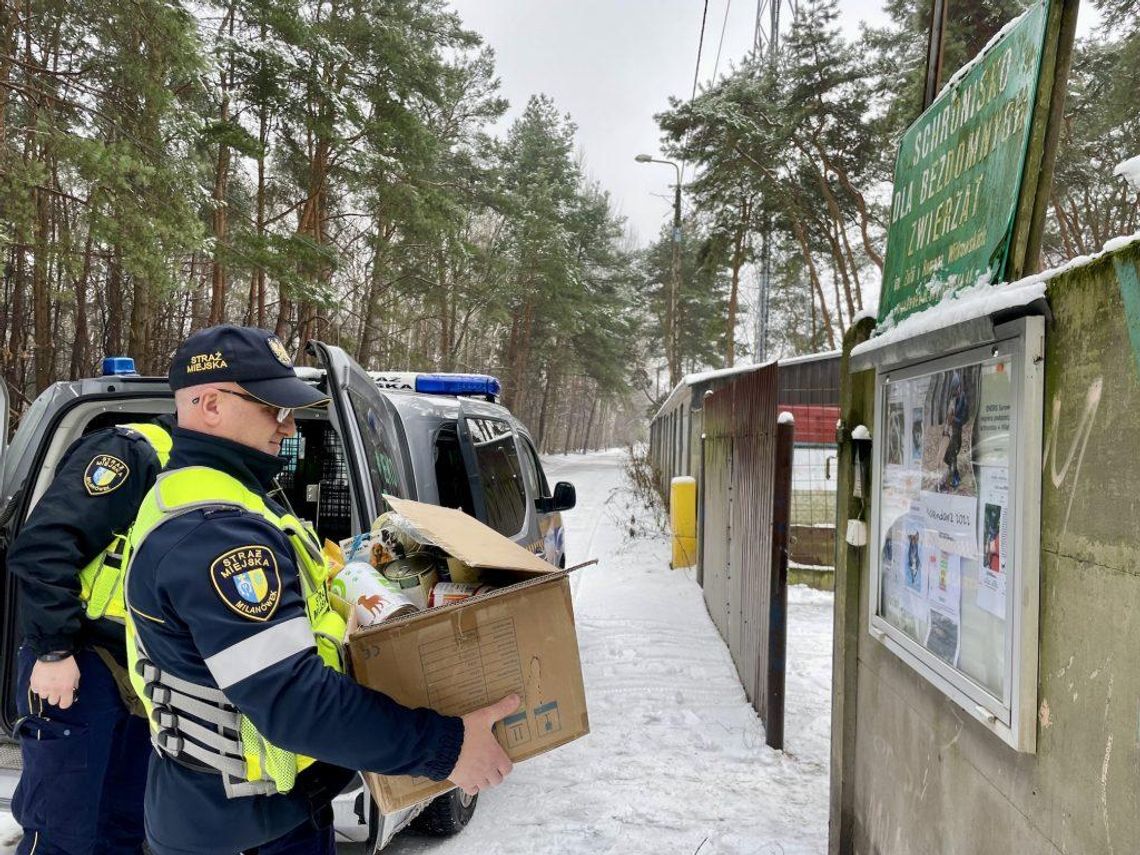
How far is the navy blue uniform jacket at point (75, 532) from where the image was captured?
8.05 ft

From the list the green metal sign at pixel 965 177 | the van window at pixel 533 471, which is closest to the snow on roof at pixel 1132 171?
the green metal sign at pixel 965 177

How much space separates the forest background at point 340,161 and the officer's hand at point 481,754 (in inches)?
291

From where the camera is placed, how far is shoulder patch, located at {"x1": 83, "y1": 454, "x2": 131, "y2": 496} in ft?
8.50

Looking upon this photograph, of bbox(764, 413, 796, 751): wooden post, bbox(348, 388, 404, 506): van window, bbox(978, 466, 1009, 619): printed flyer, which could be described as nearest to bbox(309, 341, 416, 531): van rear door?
bbox(348, 388, 404, 506): van window

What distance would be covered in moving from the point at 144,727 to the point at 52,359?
19.0 meters

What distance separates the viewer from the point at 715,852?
328 cm

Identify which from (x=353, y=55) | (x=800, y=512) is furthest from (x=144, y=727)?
(x=353, y=55)

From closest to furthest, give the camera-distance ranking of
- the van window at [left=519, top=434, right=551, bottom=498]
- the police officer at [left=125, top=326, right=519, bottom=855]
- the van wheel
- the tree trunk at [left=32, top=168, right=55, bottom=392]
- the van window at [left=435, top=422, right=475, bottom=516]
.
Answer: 1. the police officer at [left=125, top=326, right=519, bottom=855]
2. the van wheel
3. the van window at [left=435, top=422, right=475, bottom=516]
4. the van window at [left=519, top=434, right=551, bottom=498]
5. the tree trunk at [left=32, top=168, right=55, bottom=392]

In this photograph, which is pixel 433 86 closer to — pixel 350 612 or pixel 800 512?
pixel 800 512

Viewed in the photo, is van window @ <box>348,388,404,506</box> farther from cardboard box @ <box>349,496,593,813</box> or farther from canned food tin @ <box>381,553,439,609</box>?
cardboard box @ <box>349,496,593,813</box>

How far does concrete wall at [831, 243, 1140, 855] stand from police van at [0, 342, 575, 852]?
2039 mm

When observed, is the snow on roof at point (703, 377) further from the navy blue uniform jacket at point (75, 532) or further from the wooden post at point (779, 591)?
the navy blue uniform jacket at point (75, 532)

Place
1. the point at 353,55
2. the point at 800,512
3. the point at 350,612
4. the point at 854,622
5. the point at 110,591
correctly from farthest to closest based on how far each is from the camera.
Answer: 1. the point at 353,55
2. the point at 800,512
3. the point at 854,622
4. the point at 110,591
5. the point at 350,612

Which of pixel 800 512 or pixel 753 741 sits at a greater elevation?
pixel 800 512
